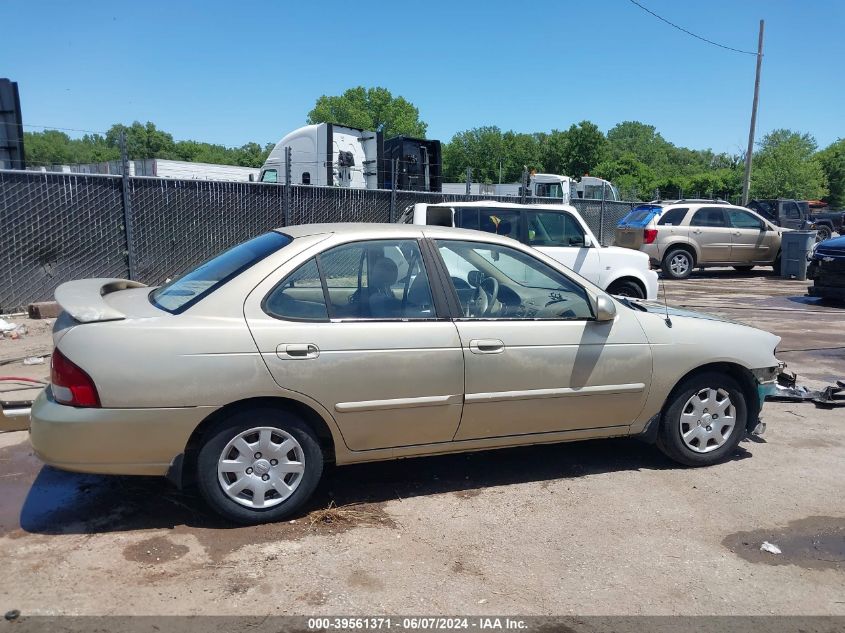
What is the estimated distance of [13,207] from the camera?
9.42 m

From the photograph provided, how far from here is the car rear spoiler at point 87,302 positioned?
351cm

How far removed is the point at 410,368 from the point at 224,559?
1406mm

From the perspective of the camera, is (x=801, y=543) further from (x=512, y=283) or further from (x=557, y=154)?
(x=557, y=154)

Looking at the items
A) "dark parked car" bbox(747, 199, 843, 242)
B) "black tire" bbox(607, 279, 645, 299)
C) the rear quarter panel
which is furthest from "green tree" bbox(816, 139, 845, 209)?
the rear quarter panel

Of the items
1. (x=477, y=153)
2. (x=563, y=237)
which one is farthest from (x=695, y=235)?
(x=477, y=153)

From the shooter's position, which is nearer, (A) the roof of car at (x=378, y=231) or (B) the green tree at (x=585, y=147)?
(A) the roof of car at (x=378, y=231)

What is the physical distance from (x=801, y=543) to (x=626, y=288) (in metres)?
6.01

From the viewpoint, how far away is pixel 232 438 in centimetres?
362

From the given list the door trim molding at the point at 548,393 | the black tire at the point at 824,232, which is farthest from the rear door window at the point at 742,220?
the door trim molding at the point at 548,393

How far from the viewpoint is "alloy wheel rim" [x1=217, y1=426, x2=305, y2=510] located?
12.0 ft

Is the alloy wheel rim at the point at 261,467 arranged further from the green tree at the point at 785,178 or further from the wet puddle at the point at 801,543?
the green tree at the point at 785,178

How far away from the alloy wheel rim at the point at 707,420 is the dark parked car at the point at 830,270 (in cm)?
928

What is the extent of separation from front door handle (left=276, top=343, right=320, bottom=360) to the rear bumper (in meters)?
0.47

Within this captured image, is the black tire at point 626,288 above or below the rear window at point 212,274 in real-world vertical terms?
below
